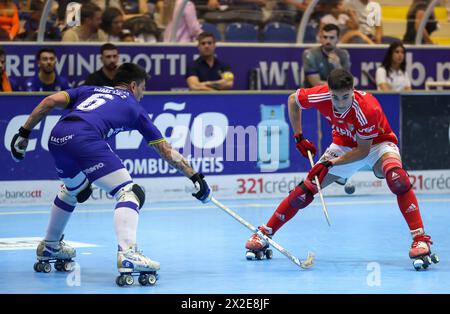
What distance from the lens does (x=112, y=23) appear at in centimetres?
1609

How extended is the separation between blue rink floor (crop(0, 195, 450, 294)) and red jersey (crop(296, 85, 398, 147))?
3.69ft

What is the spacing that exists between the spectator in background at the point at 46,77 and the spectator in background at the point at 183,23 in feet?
6.70

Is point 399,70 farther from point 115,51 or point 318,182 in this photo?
point 318,182

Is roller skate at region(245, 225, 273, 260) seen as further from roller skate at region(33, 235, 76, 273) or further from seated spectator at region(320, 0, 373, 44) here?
seated spectator at region(320, 0, 373, 44)

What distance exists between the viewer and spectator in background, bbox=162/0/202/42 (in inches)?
641

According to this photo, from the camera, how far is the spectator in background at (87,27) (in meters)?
15.7

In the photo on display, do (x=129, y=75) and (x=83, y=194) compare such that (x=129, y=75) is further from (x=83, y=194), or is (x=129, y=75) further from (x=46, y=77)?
(x=46, y=77)

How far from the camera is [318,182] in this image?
1012 cm

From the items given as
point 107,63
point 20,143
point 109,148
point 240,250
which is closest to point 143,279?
point 109,148

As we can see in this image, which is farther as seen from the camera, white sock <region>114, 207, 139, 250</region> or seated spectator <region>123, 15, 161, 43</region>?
seated spectator <region>123, 15, 161, 43</region>

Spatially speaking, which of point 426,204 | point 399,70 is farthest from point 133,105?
point 399,70

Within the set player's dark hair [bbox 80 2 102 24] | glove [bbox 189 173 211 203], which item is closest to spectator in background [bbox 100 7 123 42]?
player's dark hair [bbox 80 2 102 24]
